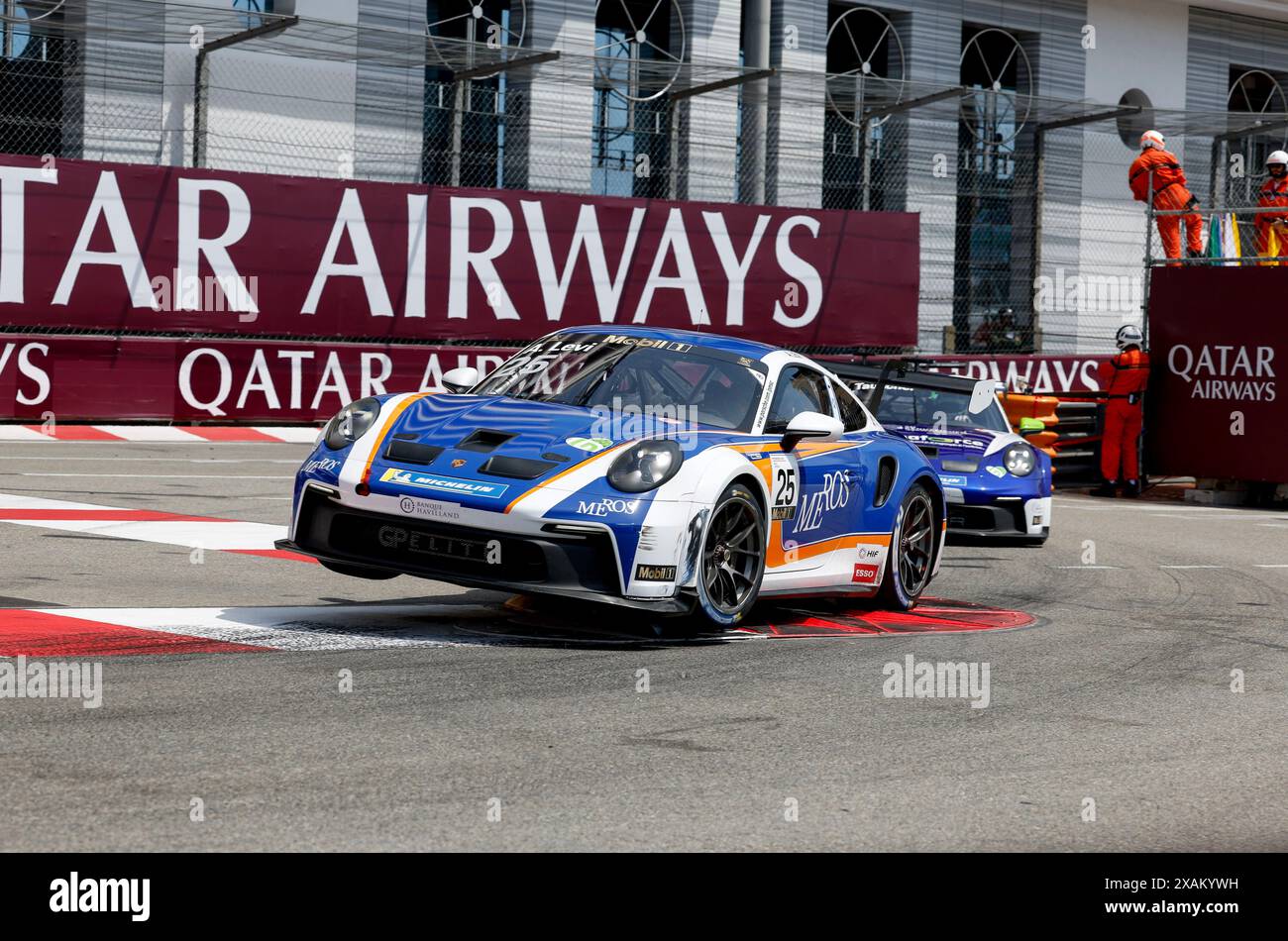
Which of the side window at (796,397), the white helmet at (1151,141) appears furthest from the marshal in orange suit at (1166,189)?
the side window at (796,397)

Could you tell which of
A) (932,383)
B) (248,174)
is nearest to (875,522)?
(932,383)

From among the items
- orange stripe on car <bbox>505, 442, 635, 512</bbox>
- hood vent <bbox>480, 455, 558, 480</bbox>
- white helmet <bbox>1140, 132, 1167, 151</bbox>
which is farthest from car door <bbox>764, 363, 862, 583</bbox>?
white helmet <bbox>1140, 132, 1167, 151</bbox>

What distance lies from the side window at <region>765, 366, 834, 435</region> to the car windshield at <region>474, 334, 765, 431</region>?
4.7 inches

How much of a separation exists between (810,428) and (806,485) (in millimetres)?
413

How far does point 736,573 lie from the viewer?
760 cm

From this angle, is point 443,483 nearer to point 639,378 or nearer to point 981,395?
point 639,378

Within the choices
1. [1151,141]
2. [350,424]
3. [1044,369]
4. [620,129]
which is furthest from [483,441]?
[620,129]

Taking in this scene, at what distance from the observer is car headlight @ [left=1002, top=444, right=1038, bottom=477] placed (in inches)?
499

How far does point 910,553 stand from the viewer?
9273 mm

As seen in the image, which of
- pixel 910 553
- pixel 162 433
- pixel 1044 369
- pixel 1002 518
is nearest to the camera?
pixel 910 553

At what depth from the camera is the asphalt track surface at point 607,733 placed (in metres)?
4.45

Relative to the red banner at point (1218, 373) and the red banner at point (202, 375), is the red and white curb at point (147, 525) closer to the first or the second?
the red banner at point (202, 375)

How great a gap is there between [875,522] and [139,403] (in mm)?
11545

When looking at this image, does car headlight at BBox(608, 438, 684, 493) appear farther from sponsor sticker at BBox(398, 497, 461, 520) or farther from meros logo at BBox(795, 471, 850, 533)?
meros logo at BBox(795, 471, 850, 533)
